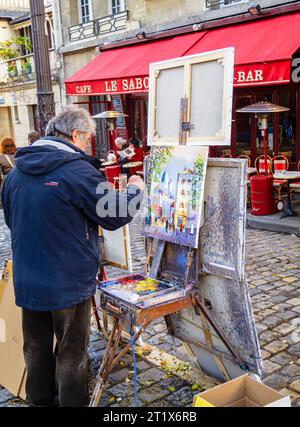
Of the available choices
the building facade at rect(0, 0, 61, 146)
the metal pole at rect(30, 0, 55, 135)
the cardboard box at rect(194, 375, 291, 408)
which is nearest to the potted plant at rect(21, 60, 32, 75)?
the building facade at rect(0, 0, 61, 146)

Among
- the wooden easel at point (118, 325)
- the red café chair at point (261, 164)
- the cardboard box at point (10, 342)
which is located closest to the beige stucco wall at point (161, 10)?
the red café chair at point (261, 164)

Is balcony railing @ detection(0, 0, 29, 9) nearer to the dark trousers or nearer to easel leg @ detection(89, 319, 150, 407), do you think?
the dark trousers

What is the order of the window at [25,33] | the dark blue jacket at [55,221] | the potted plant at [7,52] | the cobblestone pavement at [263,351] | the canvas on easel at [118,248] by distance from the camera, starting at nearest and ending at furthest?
the dark blue jacket at [55,221] < the cobblestone pavement at [263,351] < the canvas on easel at [118,248] < the potted plant at [7,52] < the window at [25,33]

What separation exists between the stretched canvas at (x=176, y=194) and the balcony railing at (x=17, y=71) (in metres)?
16.0

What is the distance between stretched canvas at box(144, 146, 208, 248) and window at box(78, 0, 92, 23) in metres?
12.7

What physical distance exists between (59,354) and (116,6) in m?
12.6

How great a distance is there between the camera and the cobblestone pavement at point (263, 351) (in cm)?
333

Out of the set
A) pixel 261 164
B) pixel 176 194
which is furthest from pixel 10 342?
pixel 261 164

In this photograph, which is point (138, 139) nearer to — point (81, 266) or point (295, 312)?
point (295, 312)

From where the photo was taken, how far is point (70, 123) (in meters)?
2.90

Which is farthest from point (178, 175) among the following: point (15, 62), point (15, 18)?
point (15, 18)

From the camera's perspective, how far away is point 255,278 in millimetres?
5531

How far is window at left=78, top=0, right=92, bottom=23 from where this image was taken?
47.4 feet

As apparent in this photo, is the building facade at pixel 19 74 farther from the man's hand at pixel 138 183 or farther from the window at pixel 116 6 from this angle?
the man's hand at pixel 138 183
